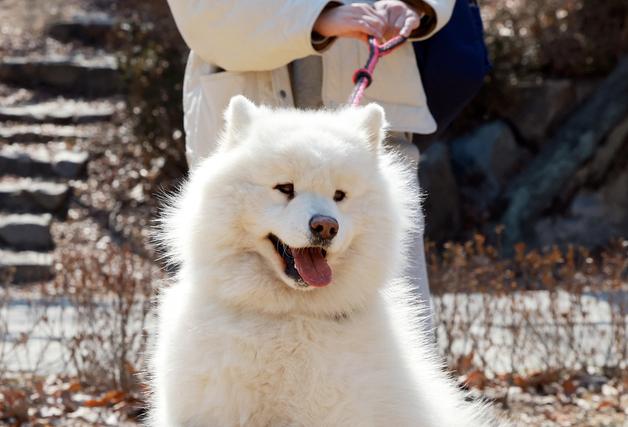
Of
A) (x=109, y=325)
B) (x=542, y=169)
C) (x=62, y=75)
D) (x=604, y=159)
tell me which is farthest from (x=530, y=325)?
(x=62, y=75)

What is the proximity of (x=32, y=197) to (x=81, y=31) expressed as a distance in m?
4.20

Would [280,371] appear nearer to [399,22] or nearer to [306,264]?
[306,264]

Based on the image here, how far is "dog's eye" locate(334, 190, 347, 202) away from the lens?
3.11m

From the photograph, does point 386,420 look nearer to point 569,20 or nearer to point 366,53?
point 366,53

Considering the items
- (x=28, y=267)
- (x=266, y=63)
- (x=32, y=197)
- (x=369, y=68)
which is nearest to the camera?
(x=369, y=68)

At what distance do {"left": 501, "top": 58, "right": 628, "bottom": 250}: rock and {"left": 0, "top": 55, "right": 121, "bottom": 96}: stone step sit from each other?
529 centimetres

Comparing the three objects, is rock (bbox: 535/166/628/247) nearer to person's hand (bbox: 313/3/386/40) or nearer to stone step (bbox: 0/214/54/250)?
stone step (bbox: 0/214/54/250)

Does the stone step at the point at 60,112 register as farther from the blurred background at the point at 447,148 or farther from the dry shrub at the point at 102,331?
the dry shrub at the point at 102,331

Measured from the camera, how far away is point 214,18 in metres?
3.74

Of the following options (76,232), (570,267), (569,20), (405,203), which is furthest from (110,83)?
(405,203)

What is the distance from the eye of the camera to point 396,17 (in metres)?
3.92

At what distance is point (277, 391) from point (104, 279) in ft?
9.91

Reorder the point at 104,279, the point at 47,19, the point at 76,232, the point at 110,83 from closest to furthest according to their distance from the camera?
the point at 104,279
the point at 76,232
the point at 110,83
the point at 47,19

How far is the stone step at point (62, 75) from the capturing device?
42.0 feet
